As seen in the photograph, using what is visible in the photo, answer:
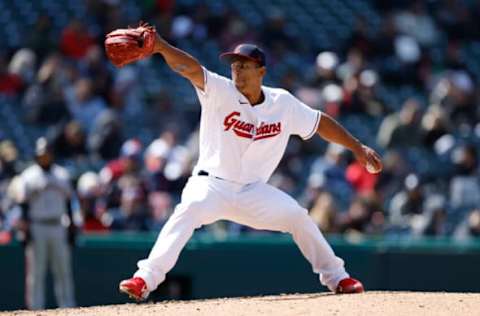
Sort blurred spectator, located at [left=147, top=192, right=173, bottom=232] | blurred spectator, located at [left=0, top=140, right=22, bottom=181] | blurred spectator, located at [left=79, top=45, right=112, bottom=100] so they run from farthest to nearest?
blurred spectator, located at [left=79, top=45, right=112, bottom=100]
blurred spectator, located at [left=0, top=140, right=22, bottom=181]
blurred spectator, located at [left=147, top=192, right=173, bottom=232]

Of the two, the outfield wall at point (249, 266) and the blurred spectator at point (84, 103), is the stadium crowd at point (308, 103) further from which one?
the outfield wall at point (249, 266)

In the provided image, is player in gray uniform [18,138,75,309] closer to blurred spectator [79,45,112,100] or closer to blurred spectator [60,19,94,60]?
blurred spectator [79,45,112,100]

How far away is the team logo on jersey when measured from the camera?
766 cm

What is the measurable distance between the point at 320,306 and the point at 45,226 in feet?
19.3

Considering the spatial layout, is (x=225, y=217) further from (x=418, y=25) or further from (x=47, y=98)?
(x=418, y=25)

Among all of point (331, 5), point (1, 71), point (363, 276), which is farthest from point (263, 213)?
point (331, 5)

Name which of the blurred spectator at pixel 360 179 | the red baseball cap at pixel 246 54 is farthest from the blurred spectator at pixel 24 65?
the red baseball cap at pixel 246 54

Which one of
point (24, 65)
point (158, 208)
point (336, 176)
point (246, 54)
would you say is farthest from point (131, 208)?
point (246, 54)

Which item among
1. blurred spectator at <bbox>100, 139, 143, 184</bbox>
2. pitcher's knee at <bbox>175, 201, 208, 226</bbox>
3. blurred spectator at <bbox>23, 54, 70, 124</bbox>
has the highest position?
blurred spectator at <bbox>23, 54, 70, 124</bbox>

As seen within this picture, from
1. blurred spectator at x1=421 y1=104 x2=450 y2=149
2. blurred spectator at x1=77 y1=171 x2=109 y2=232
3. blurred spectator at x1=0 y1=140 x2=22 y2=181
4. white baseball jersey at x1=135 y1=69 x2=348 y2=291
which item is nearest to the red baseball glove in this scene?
white baseball jersey at x1=135 y1=69 x2=348 y2=291

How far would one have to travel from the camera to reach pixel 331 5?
59.7ft

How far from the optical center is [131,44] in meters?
7.47

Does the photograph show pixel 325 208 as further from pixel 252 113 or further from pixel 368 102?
pixel 252 113

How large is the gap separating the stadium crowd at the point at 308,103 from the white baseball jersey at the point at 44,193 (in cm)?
32
